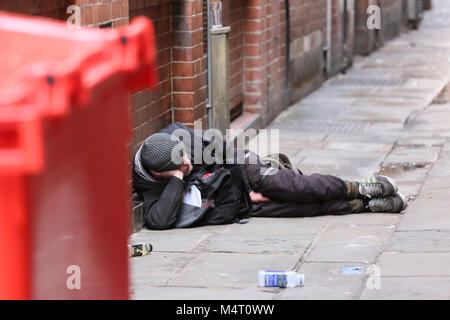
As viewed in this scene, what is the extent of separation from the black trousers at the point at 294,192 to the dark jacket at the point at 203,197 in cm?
13

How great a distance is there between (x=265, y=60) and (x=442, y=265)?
631cm

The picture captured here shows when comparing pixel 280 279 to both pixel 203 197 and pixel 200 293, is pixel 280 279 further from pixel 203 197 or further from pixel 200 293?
pixel 203 197

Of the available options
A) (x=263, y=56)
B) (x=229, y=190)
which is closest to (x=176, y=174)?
(x=229, y=190)

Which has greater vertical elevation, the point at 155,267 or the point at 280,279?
the point at 280,279

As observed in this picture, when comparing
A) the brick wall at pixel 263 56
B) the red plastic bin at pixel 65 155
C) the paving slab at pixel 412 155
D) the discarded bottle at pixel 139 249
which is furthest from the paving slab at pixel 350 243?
the brick wall at pixel 263 56

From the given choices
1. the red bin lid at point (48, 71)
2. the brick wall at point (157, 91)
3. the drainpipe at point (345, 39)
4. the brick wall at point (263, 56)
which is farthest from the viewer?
the drainpipe at point (345, 39)

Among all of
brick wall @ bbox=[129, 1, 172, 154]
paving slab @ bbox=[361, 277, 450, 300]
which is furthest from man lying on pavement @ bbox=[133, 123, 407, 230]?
paving slab @ bbox=[361, 277, 450, 300]

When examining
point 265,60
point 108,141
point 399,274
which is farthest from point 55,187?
point 265,60

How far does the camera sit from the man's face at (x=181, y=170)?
685 centimetres

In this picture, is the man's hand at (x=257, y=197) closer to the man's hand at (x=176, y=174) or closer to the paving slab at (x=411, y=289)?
the man's hand at (x=176, y=174)

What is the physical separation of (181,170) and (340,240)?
1.25m

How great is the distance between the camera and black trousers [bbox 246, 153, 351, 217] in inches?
277

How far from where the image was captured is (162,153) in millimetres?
6758
